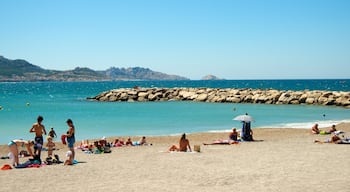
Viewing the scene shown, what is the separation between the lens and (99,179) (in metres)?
12.8

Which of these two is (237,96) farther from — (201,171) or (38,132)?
(201,171)

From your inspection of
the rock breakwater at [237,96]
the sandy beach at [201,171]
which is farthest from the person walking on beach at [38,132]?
the rock breakwater at [237,96]

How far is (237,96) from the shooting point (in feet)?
200

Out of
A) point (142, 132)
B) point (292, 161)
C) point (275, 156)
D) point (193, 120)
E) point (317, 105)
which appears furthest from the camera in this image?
point (317, 105)

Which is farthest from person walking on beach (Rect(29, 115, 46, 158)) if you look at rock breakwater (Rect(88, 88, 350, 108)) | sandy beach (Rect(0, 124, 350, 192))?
rock breakwater (Rect(88, 88, 350, 108))

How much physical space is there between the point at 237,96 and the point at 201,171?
47707mm

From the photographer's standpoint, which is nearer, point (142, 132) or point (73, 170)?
point (73, 170)

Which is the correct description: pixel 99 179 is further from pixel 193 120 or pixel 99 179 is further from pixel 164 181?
pixel 193 120

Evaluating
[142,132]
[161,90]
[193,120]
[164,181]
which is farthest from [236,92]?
[164,181]

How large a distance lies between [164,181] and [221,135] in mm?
13788

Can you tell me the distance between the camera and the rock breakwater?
178 ft

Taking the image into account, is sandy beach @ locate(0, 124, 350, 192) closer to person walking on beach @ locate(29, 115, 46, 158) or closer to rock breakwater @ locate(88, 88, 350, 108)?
person walking on beach @ locate(29, 115, 46, 158)

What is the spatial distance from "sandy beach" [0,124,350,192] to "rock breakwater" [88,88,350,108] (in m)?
36.2

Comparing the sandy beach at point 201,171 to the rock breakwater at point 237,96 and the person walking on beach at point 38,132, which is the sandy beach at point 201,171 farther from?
the rock breakwater at point 237,96
